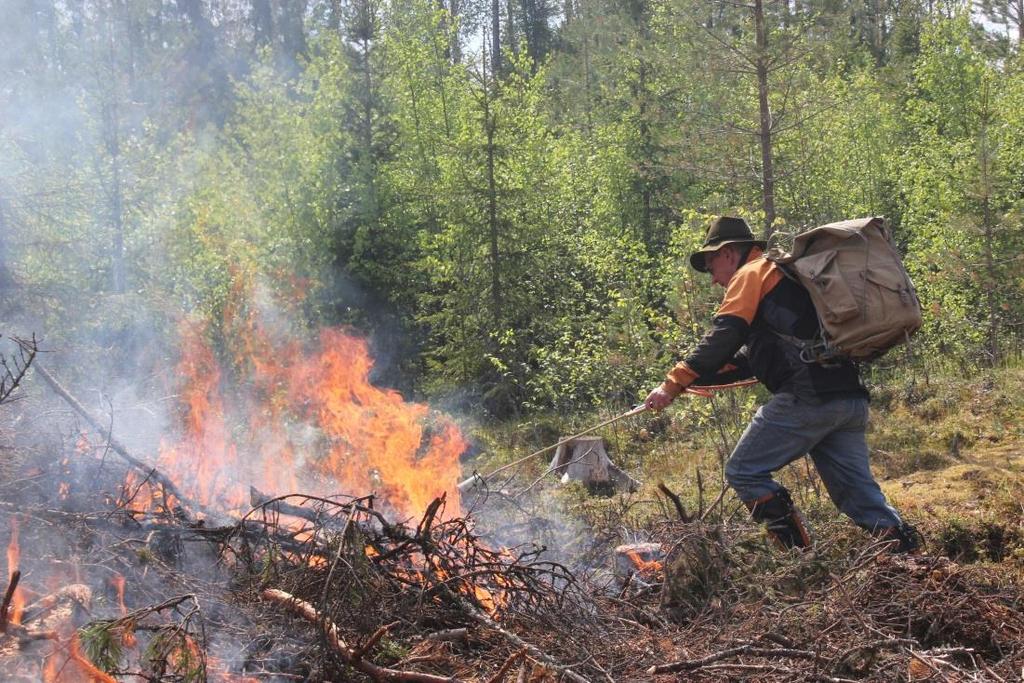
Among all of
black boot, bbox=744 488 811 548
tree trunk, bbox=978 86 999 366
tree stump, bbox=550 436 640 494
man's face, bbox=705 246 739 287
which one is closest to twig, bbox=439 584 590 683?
black boot, bbox=744 488 811 548

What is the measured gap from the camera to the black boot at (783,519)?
5.26m

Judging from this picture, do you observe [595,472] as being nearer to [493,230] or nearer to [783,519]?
[783,519]

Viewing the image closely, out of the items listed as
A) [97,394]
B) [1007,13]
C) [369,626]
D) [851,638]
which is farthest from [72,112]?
[1007,13]

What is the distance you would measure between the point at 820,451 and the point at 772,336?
79 cm

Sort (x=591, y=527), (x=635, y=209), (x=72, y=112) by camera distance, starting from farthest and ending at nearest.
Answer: (x=635, y=209) < (x=72, y=112) < (x=591, y=527)

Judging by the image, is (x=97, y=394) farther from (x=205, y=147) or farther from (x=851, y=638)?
(x=205, y=147)

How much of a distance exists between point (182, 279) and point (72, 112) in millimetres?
3761

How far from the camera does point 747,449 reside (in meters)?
5.32

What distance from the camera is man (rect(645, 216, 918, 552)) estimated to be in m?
5.13

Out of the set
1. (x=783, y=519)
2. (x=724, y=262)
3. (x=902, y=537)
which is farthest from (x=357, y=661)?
(x=724, y=262)

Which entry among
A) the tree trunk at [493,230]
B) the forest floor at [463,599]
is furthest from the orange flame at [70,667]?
the tree trunk at [493,230]

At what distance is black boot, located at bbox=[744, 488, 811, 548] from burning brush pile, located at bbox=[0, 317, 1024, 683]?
0.47 feet

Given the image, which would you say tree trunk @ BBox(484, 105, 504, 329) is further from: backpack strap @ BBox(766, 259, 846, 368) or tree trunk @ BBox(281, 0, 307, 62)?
tree trunk @ BBox(281, 0, 307, 62)

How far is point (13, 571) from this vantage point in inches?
175
